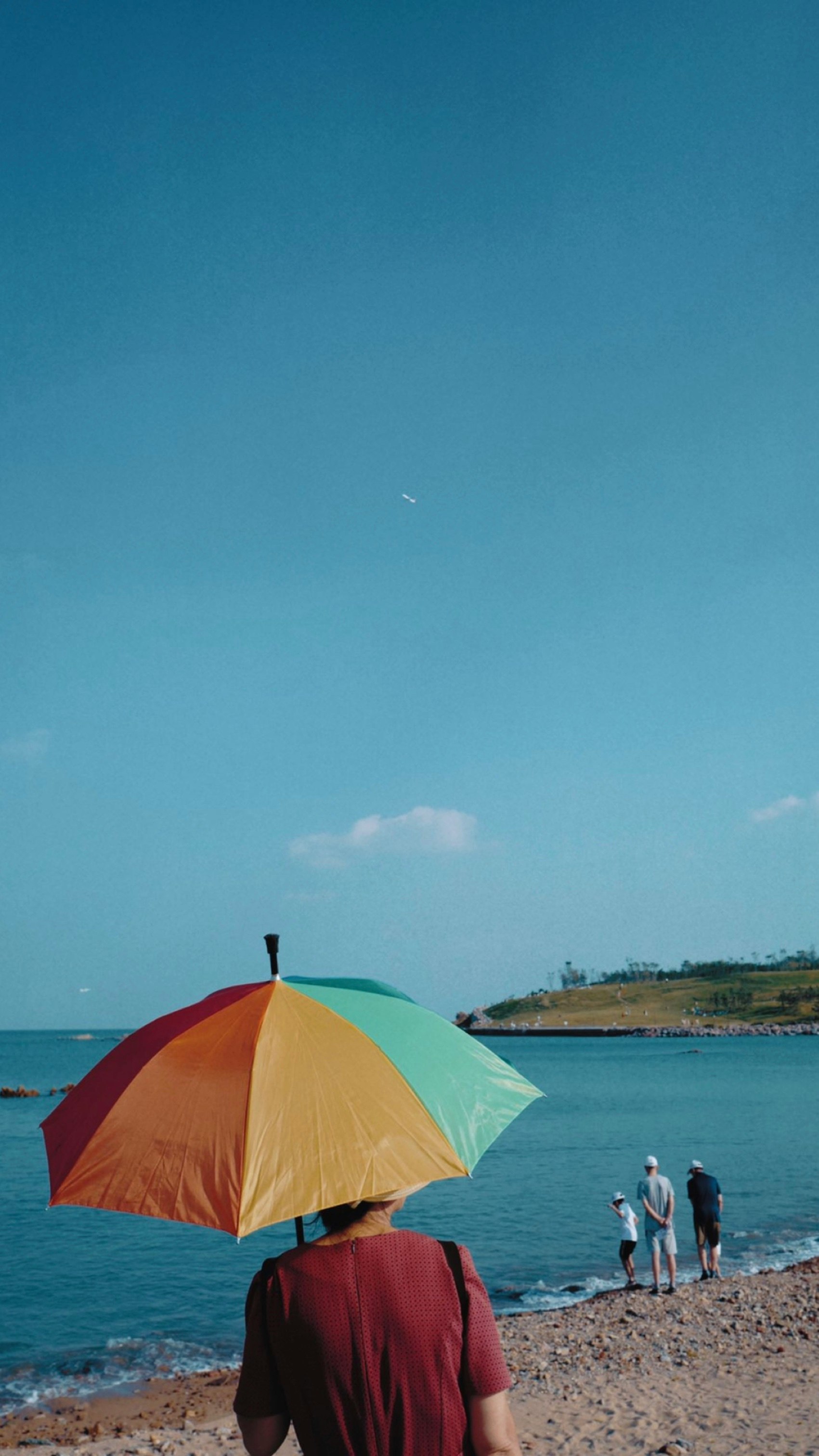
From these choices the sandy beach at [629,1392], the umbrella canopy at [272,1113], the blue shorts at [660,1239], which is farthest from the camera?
the blue shorts at [660,1239]

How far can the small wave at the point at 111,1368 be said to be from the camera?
16.8 m

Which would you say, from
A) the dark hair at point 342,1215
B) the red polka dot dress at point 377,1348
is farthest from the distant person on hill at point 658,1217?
the red polka dot dress at point 377,1348

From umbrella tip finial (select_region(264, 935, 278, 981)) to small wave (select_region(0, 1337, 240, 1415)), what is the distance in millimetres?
15317

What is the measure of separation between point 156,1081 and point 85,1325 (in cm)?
2090

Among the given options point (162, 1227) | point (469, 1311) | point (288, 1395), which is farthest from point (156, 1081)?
point (162, 1227)

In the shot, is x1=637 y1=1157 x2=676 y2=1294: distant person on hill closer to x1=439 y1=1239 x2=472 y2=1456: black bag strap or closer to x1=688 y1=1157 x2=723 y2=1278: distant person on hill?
x1=688 y1=1157 x2=723 y2=1278: distant person on hill

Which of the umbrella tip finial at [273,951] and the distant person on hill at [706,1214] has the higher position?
the umbrella tip finial at [273,951]

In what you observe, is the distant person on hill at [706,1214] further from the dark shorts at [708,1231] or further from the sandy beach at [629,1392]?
the sandy beach at [629,1392]

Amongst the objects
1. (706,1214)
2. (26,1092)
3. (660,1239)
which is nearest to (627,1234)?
(660,1239)

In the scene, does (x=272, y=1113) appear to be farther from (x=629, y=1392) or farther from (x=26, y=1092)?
(x=26, y=1092)

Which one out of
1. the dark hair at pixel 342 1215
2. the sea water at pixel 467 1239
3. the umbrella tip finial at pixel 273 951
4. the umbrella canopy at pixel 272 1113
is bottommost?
the sea water at pixel 467 1239

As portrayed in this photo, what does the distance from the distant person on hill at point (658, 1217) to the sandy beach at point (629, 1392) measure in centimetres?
51

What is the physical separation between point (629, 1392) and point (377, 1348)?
12790mm

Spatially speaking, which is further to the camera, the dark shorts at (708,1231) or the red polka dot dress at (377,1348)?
the dark shorts at (708,1231)
